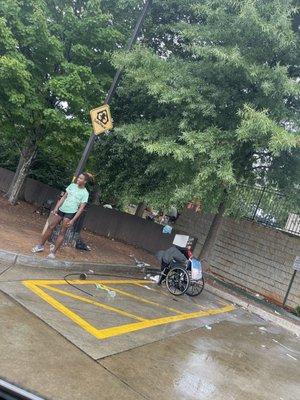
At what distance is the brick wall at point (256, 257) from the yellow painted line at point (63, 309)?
7726mm

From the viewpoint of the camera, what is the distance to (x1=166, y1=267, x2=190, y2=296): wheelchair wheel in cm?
862

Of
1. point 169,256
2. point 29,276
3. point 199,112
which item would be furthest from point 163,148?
point 29,276

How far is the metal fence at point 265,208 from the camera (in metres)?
11.8

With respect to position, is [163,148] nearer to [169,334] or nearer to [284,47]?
[284,47]

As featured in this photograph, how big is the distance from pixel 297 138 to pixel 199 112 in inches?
94.3

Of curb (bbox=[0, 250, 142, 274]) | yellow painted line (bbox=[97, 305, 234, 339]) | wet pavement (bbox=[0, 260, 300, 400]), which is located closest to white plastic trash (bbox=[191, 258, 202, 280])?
yellow painted line (bbox=[97, 305, 234, 339])

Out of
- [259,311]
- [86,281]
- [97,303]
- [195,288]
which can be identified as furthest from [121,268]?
[259,311]

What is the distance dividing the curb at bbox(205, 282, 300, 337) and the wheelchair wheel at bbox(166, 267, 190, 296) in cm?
217

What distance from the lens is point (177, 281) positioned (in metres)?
8.80

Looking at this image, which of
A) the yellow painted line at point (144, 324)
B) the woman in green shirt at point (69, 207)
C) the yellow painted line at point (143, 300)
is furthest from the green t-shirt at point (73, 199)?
the yellow painted line at point (144, 324)

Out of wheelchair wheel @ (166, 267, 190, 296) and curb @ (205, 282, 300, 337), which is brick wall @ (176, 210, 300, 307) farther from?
wheelchair wheel @ (166, 267, 190, 296)

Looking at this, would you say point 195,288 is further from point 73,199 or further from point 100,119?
point 100,119

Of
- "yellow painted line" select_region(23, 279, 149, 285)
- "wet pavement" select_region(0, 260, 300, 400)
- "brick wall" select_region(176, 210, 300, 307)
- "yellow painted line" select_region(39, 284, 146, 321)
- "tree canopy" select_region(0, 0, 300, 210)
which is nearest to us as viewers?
"wet pavement" select_region(0, 260, 300, 400)

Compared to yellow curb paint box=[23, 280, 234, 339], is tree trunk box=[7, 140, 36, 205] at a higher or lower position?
higher
